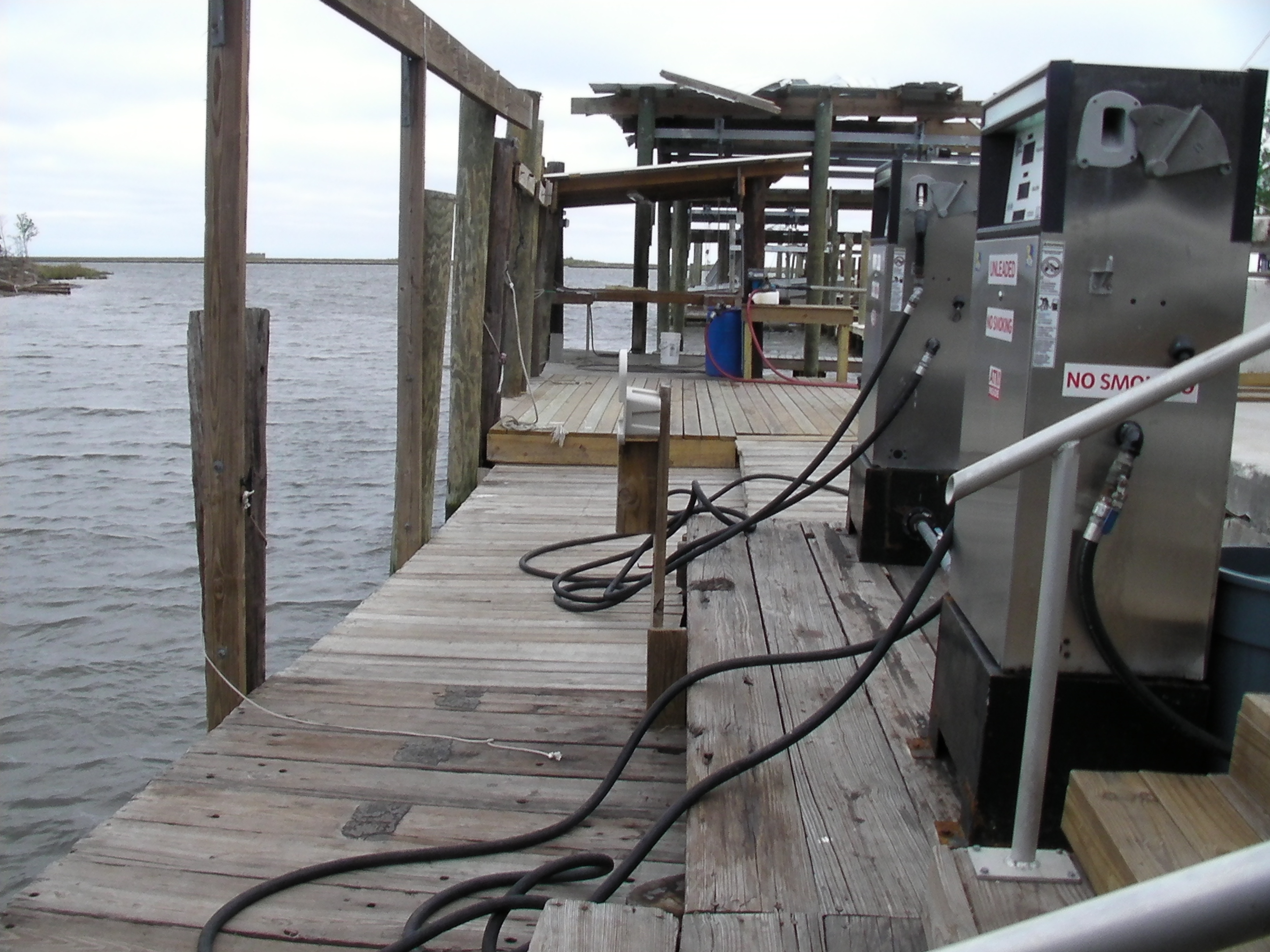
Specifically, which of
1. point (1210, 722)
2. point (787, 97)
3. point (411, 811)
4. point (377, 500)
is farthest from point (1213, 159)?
point (787, 97)

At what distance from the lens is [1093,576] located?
6.66 ft

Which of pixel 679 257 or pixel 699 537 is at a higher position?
pixel 679 257

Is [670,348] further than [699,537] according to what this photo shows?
Yes

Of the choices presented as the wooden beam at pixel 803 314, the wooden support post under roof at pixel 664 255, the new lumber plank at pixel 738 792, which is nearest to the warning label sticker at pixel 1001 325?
the new lumber plank at pixel 738 792

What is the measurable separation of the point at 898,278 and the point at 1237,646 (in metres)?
2.18

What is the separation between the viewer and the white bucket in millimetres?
12195

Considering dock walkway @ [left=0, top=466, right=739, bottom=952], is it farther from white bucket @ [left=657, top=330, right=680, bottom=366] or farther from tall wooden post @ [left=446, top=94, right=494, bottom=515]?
white bucket @ [left=657, top=330, right=680, bottom=366]

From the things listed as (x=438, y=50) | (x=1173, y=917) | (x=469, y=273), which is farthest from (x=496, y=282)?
(x=1173, y=917)

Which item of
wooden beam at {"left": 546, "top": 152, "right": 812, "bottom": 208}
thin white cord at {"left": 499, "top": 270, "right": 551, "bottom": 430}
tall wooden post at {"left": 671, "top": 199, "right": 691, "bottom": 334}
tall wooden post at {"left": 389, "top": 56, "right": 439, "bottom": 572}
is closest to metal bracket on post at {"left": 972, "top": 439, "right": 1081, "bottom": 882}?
tall wooden post at {"left": 389, "top": 56, "right": 439, "bottom": 572}

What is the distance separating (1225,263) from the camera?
6.57 feet

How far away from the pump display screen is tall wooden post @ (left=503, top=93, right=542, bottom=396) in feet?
20.8

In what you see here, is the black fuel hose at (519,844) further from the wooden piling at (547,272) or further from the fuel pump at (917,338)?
the wooden piling at (547,272)

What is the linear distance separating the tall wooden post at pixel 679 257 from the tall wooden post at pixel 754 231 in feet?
17.6

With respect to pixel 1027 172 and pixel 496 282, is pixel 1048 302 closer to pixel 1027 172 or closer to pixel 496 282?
pixel 1027 172
